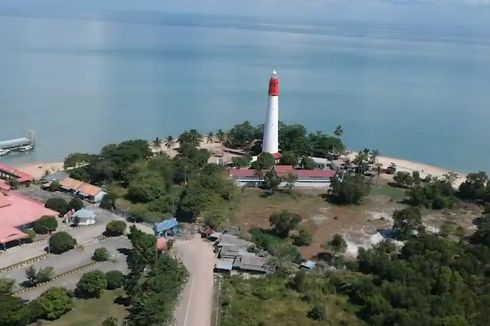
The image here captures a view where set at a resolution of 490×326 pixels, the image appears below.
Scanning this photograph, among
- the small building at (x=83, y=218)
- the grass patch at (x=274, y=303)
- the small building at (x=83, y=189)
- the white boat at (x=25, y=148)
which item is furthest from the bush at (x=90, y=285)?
the white boat at (x=25, y=148)

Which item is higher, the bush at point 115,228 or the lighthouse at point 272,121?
the lighthouse at point 272,121

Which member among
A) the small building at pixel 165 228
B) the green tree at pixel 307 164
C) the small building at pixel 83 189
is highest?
the green tree at pixel 307 164

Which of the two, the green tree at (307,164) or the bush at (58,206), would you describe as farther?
the green tree at (307,164)

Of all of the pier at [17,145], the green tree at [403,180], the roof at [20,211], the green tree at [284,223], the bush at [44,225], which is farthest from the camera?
the pier at [17,145]

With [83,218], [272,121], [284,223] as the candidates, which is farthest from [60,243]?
[272,121]

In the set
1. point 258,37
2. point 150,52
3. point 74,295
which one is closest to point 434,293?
point 74,295

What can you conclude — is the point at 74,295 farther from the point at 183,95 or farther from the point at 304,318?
the point at 183,95

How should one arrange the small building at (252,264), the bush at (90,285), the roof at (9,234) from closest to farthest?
the bush at (90,285)
the small building at (252,264)
the roof at (9,234)

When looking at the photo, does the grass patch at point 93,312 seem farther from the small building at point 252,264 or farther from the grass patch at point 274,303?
the small building at point 252,264

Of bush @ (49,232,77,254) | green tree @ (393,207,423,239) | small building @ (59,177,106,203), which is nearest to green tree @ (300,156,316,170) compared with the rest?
green tree @ (393,207,423,239)
